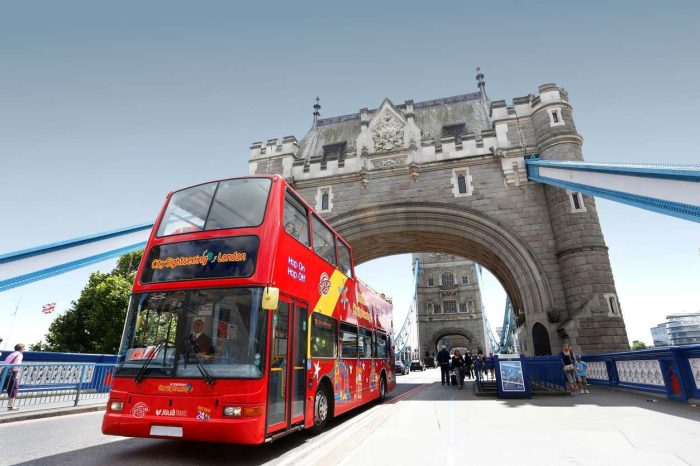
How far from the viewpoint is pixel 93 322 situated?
23.1 meters

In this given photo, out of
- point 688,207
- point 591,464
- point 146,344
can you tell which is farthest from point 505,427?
point 688,207

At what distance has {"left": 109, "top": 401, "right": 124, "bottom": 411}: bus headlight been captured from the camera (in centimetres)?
409

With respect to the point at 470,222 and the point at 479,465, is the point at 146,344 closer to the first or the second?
the point at 479,465

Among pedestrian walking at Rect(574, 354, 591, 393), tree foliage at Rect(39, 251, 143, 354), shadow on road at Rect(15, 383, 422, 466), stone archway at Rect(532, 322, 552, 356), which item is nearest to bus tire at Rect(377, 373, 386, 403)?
shadow on road at Rect(15, 383, 422, 466)

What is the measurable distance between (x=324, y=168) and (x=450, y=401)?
12328 mm

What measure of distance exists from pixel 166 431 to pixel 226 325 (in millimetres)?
1249

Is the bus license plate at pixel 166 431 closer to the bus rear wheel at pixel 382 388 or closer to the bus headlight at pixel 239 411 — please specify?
the bus headlight at pixel 239 411

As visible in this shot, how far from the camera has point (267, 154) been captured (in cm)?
1933

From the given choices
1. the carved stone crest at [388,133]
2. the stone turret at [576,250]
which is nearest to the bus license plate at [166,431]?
the stone turret at [576,250]

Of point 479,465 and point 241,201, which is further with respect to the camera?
point 241,201

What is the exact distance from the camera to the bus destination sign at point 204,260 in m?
4.42

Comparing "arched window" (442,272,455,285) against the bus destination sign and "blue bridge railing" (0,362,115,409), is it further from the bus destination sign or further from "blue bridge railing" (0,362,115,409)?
the bus destination sign

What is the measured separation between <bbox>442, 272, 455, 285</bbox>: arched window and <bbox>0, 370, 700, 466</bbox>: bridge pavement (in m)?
44.5

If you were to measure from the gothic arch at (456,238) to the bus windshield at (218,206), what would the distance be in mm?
11350
